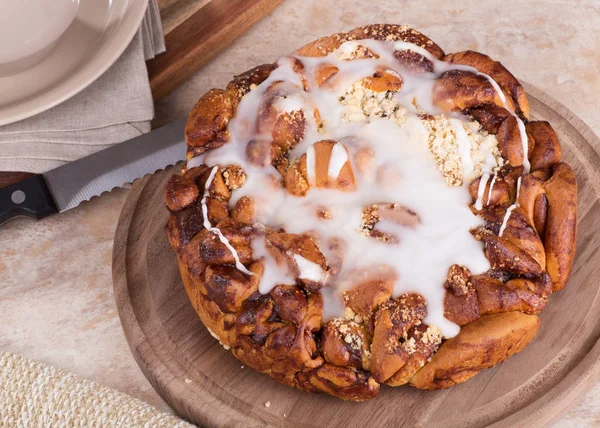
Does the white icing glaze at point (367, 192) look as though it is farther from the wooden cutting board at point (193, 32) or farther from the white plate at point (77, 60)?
the wooden cutting board at point (193, 32)

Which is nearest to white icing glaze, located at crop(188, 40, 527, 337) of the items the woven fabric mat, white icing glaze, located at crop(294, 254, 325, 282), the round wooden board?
white icing glaze, located at crop(294, 254, 325, 282)

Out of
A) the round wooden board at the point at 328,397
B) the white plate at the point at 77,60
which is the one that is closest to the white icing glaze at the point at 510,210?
the round wooden board at the point at 328,397

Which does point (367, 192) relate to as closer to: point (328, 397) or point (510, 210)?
point (510, 210)

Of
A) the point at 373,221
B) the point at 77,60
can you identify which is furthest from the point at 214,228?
the point at 77,60

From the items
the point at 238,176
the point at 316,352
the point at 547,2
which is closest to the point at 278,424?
the point at 316,352

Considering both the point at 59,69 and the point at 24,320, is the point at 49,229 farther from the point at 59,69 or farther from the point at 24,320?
the point at 59,69
